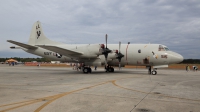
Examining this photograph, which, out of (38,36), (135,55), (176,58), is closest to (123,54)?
(135,55)

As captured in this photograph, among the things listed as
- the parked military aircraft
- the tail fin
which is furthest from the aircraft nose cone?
the tail fin

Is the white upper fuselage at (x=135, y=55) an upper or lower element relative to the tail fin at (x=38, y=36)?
lower

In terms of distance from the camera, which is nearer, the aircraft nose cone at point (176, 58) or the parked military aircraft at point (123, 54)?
the aircraft nose cone at point (176, 58)

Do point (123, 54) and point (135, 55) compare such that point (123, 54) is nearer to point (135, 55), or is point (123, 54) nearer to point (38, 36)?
point (135, 55)

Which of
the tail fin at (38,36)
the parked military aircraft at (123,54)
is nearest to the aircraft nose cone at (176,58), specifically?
the parked military aircraft at (123,54)

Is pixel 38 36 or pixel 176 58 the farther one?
pixel 38 36

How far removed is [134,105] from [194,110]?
2.10 metres

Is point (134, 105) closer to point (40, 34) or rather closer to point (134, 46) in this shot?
point (134, 46)

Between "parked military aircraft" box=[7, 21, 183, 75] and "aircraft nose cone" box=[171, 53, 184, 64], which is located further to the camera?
"parked military aircraft" box=[7, 21, 183, 75]

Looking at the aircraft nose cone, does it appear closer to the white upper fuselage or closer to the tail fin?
the white upper fuselage

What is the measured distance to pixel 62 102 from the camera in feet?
23.2

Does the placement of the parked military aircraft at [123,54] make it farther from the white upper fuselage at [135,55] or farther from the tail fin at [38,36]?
the tail fin at [38,36]

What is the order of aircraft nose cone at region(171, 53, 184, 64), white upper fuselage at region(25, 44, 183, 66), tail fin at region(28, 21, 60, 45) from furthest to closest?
tail fin at region(28, 21, 60, 45) < white upper fuselage at region(25, 44, 183, 66) < aircraft nose cone at region(171, 53, 184, 64)

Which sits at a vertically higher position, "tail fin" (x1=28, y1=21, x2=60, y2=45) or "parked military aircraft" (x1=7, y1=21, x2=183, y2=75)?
"tail fin" (x1=28, y1=21, x2=60, y2=45)
